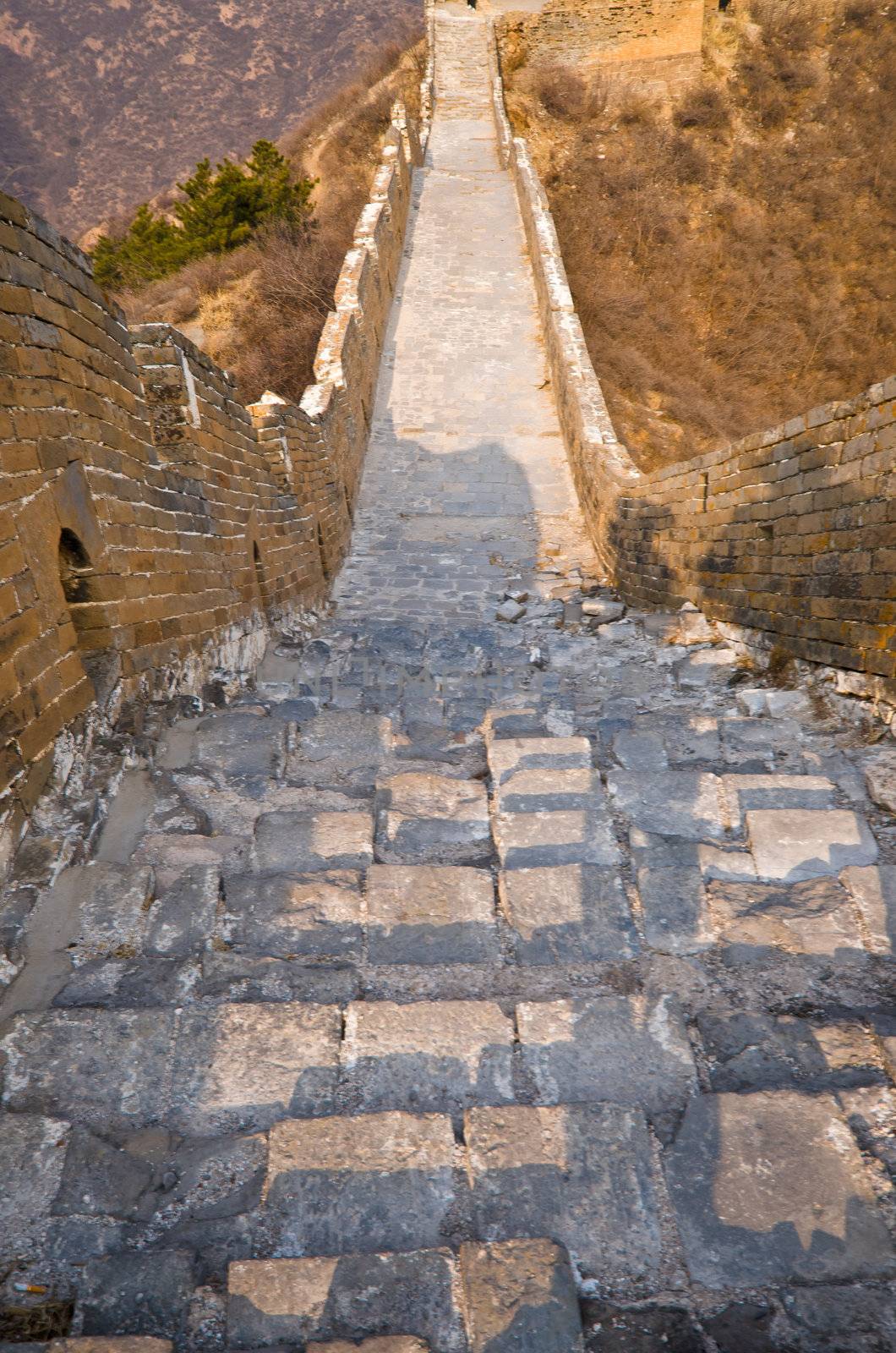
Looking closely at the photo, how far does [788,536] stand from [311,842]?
3.46 meters

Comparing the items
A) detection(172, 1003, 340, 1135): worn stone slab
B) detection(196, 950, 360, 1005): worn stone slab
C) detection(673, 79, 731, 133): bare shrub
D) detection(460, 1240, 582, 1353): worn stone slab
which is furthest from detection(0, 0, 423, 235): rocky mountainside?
detection(460, 1240, 582, 1353): worn stone slab

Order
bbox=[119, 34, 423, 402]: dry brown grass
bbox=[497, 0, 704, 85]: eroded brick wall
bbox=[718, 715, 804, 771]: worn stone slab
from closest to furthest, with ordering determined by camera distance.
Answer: bbox=[718, 715, 804, 771]: worn stone slab → bbox=[119, 34, 423, 402]: dry brown grass → bbox=[497, 0, 704, 85]: eroded brick wall

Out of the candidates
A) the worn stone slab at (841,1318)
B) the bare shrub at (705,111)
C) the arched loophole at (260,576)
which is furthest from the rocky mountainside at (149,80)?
the worn stone slab at (841,1318)

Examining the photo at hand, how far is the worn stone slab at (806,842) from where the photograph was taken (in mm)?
2479

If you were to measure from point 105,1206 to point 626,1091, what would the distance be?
3.75ft

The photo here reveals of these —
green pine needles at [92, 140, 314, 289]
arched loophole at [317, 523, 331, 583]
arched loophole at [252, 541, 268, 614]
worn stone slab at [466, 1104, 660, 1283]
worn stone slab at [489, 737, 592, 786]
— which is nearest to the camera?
worn stone slab at [466, 1104, 660, 1283]

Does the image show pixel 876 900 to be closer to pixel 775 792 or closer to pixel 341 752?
pixel 775 792

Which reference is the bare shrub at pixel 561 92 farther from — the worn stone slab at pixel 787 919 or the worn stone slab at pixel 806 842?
the worn stone slab at pixel 787 919

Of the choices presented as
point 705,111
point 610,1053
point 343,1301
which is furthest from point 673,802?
point 705,111

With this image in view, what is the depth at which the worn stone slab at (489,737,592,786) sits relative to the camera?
10.2 ft

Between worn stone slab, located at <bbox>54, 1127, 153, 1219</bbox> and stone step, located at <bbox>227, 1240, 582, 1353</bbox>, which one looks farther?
worn stone slab, located at <bbox>54, 1127, 153, 1219</bbox>

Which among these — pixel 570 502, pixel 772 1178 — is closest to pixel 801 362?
pixel 570 502

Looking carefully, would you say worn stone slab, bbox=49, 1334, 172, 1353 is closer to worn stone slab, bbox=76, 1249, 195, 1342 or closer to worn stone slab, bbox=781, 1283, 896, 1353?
worn stone slab, bbox=76, 1249, 195, 1342

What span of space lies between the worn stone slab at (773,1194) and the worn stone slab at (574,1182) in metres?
0.08
